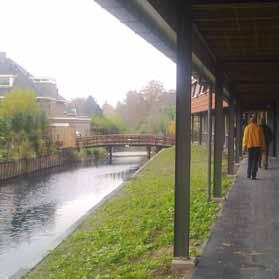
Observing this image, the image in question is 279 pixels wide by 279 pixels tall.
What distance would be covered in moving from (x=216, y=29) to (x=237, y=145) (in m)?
14.1

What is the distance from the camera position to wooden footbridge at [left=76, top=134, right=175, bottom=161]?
177 ft

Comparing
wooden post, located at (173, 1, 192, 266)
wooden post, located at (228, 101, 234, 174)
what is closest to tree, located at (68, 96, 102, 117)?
wooden post, located at (228, 101, 234, 174)

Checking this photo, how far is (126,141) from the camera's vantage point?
55.9m

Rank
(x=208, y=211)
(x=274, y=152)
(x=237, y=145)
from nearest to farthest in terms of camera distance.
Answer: (x=208, y=211) → (x=237, y=145) → (x=274, y=152)

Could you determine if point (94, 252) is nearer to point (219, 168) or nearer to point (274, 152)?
point (219, 168)

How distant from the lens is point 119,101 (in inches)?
3561

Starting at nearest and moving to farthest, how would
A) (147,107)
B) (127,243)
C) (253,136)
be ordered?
1. (127,243)
2. (253,136)
3. (147,107)

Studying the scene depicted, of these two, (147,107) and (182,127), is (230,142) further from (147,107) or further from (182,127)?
(147,107)

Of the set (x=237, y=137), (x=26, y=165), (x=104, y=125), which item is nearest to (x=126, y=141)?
(x=104, y=125)

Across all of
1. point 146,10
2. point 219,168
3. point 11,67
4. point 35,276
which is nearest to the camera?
point 146,10

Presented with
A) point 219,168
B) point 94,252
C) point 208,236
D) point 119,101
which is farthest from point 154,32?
point 119,101

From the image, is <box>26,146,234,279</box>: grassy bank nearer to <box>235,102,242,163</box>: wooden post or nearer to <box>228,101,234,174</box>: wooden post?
<box>228,101,234,174</box>: wooden post

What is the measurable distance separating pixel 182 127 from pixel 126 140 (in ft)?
164

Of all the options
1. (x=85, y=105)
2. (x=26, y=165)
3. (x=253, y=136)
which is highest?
(x=85, y=105)
